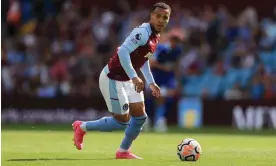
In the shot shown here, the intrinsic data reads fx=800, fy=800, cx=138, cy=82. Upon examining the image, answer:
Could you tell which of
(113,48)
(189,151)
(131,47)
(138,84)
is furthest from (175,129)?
(138,84)

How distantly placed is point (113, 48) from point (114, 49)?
0.12 meters

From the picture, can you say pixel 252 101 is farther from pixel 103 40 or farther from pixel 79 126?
pixel 79 126

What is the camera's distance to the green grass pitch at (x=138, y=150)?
10.1 m

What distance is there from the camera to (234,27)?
2309 centimetres

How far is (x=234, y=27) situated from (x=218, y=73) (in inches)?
61.3

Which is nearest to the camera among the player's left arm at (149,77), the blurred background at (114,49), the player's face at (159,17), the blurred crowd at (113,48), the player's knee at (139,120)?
the player's left arm at (149,77)

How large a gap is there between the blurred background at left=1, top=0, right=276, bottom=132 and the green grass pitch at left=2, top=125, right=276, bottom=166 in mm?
3260

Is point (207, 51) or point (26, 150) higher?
point (207, 51)

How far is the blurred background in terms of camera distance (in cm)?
2178

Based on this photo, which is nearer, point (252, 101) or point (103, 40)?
point (252, 101)

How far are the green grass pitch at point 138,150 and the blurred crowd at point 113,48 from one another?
399cm

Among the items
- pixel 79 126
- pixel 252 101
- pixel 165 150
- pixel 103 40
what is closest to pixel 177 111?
pixel 252 101

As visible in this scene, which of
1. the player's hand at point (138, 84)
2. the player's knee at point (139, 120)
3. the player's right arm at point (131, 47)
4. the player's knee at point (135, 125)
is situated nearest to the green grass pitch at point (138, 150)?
the player's knee at point (135, 125)

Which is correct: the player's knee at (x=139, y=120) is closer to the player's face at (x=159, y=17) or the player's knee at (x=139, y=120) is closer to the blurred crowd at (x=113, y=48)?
the player's face at (x=159, y=17)
